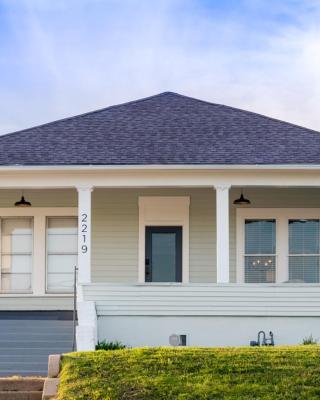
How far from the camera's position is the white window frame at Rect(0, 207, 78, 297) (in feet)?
62.6

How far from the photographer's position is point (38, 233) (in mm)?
19203

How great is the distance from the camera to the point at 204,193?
19.1m

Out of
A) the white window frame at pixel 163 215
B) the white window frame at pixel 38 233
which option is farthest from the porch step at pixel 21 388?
the white window frame at pixel 163 215

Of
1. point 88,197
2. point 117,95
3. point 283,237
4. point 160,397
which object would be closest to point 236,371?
point 160,397

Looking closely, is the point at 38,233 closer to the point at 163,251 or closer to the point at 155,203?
the point at 155,203

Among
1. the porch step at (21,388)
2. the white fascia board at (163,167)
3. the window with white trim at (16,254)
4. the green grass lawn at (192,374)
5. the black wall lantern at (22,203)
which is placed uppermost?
the white fascia board at (163,167)

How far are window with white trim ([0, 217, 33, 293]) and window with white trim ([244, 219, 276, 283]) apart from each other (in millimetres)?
4668

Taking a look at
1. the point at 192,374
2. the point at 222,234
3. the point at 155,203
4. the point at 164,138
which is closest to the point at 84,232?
the point at 155,203

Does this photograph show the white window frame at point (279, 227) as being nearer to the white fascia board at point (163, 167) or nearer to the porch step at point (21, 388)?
the white fascia board at point (163, 167)

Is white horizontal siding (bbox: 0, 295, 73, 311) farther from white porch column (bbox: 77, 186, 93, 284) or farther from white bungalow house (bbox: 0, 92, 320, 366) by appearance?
white porch column (bbox: 77, 186, 93, 284)

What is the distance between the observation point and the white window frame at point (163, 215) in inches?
751

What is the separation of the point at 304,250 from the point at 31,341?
658 cm

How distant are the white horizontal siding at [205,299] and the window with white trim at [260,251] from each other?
2.96 meters

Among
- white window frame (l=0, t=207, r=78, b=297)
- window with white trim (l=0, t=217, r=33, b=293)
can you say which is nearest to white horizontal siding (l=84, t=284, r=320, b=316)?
white window frame (l=0, t=207, r=78, b=297)
